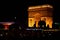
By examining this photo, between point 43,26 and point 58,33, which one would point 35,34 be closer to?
point 43,26

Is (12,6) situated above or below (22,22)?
above

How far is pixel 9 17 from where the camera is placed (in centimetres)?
389

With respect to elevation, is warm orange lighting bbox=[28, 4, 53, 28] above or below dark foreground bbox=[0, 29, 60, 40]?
above

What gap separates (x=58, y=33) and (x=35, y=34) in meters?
0.50

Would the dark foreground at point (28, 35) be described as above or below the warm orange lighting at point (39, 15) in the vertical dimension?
below

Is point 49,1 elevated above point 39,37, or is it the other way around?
point 49,1

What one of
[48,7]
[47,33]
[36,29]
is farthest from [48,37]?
[48,7]

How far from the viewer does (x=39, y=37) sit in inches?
143

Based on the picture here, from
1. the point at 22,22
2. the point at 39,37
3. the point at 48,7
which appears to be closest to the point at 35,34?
the point at 39,37

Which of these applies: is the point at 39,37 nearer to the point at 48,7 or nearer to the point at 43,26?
the point at 43,26

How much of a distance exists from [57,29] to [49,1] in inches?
24.8

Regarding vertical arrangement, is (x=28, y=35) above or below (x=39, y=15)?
below

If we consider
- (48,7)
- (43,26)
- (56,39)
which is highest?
(48,7)

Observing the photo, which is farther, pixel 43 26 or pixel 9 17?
pixel 9 17
